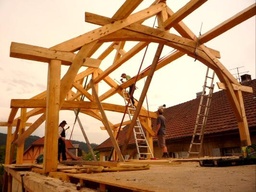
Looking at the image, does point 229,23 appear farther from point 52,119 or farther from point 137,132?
point 137,132

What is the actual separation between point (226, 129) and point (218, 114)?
208cm

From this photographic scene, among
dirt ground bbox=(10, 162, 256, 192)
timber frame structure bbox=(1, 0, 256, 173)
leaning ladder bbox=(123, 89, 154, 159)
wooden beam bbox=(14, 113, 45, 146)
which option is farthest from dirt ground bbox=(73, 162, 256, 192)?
leaning ladder bbox=(123, 89, 154, 159)

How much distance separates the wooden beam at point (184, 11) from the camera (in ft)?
15.8

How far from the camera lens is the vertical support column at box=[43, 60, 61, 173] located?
11.6 feet

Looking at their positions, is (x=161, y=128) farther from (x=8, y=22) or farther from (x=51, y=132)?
(x=8, y=22)

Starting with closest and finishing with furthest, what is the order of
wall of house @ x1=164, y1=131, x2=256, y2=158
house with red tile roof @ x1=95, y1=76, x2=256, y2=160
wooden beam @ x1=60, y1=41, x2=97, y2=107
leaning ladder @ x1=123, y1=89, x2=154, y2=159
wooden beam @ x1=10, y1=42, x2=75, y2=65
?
wooden beam @ x1=10, y1=42, x2=75, y2=65
wooden beam @ x1=60, y1=41, x2=97, y2=107
leaning ladder @ x1=123, y1=89, x2=154, y2=159
wall of house @ x1=164, y1=131, x2=256, y2=158
house with red tile roof @ x1=95, y1=76, x2=256, y2=160

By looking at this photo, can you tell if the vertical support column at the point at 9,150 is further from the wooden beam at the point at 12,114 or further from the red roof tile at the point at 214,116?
the red roof tile at the point at 214,116

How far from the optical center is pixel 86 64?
426 centimetres

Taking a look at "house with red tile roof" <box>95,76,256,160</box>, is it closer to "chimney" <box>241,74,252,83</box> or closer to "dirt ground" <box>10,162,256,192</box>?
"chimney" <box>241,74,252,83</box>

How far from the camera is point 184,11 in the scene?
5062 millimetres

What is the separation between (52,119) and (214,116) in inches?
407

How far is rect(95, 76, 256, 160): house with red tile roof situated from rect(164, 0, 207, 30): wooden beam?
5.89 metres

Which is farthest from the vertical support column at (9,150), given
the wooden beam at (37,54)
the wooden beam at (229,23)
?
the wooden beam at (229,23)

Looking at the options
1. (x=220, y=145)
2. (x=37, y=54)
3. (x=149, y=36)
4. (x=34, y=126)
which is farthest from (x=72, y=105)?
(x=220, y=145)
